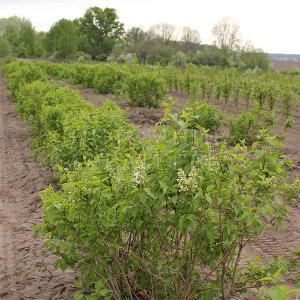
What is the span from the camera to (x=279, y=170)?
8.85 feet

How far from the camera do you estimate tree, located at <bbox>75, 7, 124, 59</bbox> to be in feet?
220

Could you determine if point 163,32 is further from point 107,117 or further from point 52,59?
point 107,117

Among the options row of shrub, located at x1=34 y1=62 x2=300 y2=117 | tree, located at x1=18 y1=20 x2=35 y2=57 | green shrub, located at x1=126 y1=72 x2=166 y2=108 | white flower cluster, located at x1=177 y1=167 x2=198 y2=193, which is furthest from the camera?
tree, located at x1=18 y1=20 x2=35 y2=57

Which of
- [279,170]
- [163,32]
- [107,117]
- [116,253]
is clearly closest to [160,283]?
[116,253]

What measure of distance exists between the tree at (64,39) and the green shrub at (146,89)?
39.9m

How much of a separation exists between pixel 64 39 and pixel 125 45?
8.57 m

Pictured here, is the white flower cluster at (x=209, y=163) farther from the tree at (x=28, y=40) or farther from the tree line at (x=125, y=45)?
the tree at (x=28, y=40)

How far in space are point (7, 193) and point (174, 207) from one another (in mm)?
4865

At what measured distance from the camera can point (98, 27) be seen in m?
68.4

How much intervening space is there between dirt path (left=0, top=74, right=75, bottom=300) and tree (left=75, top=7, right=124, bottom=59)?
2357 inches

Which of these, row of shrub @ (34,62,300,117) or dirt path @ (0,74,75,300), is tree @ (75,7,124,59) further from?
dirt path @ (0,74,75,300)

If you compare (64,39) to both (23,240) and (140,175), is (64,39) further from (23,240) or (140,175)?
(140,175)

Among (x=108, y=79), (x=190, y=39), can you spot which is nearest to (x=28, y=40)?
(x=190, y=39)

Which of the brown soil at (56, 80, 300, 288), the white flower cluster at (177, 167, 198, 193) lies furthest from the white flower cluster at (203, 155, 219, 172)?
the brown soil at (56, 80, 300, 288)
